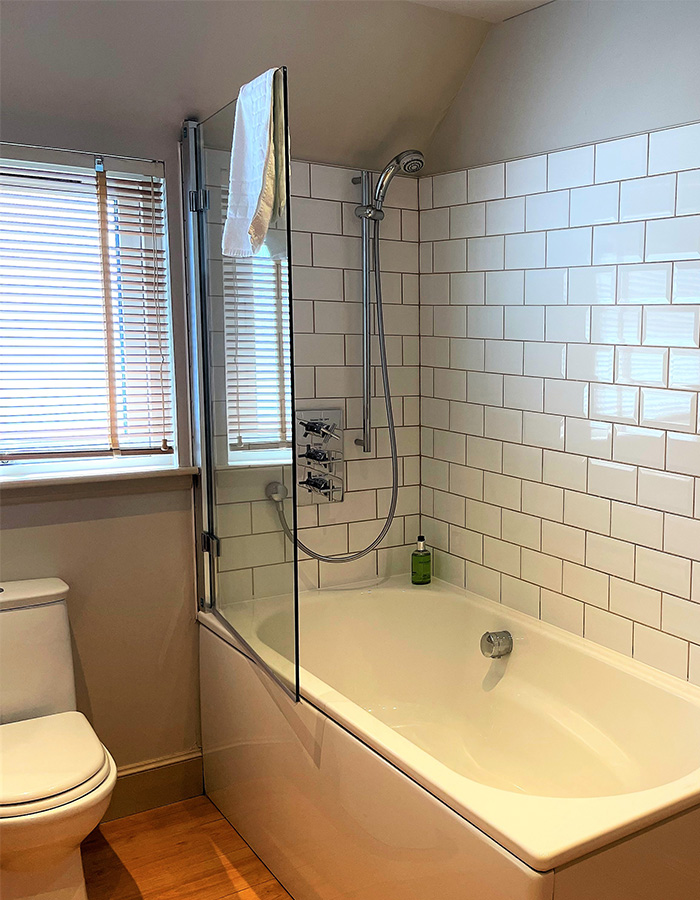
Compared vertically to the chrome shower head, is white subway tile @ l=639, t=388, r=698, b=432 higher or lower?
lower

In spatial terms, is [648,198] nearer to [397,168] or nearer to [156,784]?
[397,168]

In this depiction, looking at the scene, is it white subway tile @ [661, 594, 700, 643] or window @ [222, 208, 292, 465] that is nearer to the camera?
window @ [222, 208, 292, 465]

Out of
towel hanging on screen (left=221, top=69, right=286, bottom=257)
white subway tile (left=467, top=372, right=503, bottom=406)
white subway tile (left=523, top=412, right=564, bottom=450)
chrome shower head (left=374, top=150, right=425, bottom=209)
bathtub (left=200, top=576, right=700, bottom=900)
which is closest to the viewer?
bathtub (left=200, top=576, right=700, bottom=900)

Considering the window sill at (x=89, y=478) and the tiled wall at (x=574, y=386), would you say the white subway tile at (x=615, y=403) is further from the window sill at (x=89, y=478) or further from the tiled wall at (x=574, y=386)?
the window sill at (x=89, y=478)

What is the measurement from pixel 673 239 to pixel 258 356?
3.69 feet

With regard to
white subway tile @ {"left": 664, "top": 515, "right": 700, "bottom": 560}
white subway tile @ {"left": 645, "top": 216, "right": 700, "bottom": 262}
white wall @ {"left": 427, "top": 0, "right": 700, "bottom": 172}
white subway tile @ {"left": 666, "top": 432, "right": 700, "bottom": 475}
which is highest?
white wall @ {"left": 427, "top": 0, "right": 700, "bottom": 172}

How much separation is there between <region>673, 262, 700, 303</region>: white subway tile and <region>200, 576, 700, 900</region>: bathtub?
1024mm

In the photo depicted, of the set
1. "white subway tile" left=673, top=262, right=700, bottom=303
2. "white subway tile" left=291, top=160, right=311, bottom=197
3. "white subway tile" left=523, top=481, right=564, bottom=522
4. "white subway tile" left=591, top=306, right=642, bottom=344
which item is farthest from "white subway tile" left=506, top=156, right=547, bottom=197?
"white subway tile" left=523, top=481, right=564, bottom=522

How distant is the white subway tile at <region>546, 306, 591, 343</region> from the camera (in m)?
2.44

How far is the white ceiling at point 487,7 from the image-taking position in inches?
97.0

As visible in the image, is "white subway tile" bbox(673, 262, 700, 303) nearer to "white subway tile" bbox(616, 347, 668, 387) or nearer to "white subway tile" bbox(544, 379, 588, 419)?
"white subway tile" bbox(616, 347, 668, 387)

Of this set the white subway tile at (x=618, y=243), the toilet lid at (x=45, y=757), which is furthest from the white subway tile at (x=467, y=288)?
the toilet lid at (x=45, y=757)

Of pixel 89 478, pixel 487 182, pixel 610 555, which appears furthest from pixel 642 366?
pixel 89 478

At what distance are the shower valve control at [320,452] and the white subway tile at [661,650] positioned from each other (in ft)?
3.71
